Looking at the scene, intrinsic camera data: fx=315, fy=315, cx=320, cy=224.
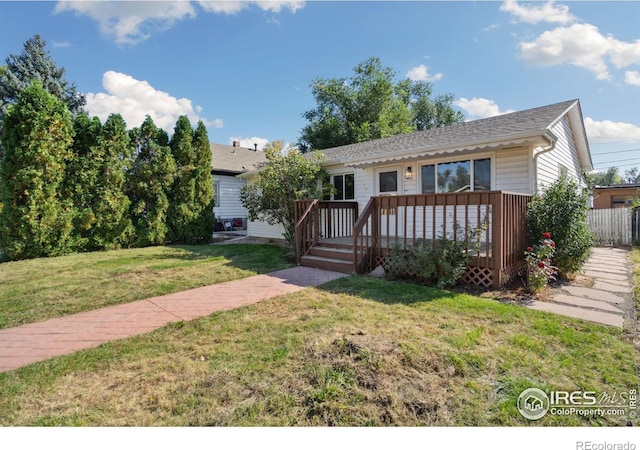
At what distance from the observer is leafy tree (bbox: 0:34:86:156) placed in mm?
20469

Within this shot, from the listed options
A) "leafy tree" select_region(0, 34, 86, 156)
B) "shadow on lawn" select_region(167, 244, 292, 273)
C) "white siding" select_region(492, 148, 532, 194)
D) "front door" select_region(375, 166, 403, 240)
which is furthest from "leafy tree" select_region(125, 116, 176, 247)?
"leafy tree" select_region(0, 34, 86, 156)

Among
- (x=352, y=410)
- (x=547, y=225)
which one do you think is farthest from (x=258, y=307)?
(x=547, y=225)

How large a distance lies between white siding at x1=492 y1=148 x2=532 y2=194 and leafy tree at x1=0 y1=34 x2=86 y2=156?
84.2 ft

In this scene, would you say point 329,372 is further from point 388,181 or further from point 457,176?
point 388,181

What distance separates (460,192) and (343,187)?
5570 millimetres

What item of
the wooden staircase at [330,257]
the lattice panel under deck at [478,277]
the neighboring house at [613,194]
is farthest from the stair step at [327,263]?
the neighboring house at [613,194]

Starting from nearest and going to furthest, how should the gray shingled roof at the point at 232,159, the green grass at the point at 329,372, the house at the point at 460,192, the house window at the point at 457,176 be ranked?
the green grass at the point at 329,372 < the house at the point at 460,192 < the house window at the point at 457,176 < the gray shingled roof at the point at 232,159

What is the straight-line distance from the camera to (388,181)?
9.66m

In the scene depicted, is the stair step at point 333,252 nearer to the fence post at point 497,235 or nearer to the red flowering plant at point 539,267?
the fence post at point 497,235

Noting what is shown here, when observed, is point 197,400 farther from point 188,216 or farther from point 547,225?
point 188,216

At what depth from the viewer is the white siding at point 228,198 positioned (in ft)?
59.8

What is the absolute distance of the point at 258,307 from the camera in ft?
15.2
